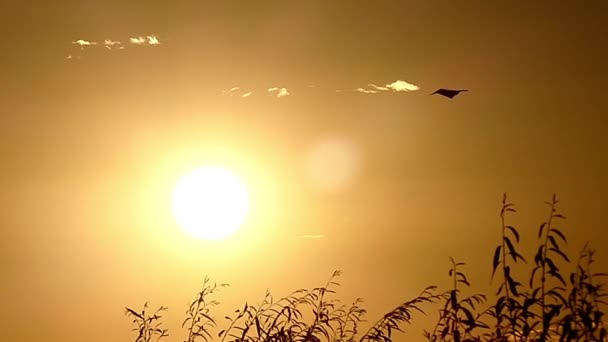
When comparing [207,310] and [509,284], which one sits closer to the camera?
[509,284]

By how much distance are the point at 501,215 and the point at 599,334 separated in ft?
3.36

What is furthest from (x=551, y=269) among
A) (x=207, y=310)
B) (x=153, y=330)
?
(x=153, y=330)

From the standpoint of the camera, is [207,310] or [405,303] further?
[207,310]

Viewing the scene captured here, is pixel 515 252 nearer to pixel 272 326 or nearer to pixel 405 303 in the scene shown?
pixel 405 303

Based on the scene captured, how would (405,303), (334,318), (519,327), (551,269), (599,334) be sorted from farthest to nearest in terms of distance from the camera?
1. (334,318)
2. (405,303)
3. (519,327)
4. (551,269)
5. (599,334)

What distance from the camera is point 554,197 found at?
15.8 ft

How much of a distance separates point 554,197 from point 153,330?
5440 millimetres

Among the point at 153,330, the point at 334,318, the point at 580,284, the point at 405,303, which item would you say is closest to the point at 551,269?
the point at 580,284

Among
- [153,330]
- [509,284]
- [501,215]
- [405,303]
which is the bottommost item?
[153,330]

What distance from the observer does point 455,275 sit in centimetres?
577

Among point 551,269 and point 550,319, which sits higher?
point 551,269

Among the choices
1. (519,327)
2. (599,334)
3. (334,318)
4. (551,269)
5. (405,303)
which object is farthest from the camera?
(334,318)

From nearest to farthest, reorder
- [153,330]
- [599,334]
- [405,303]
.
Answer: [599,334] → [405,303] → [153,330]

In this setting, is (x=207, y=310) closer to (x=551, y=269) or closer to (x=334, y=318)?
(x=334, y=318)
